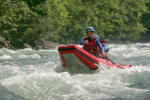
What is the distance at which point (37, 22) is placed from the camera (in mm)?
25359

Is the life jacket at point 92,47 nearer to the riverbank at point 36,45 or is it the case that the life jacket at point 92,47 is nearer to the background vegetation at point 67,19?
the background vegetation at point 67,19

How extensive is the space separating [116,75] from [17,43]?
15.9m

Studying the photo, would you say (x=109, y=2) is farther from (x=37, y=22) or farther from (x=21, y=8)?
(x=21, y=8)

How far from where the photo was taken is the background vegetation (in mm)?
23152

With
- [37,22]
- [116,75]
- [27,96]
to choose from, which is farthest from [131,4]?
[27,96]

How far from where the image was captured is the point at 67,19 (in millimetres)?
32062

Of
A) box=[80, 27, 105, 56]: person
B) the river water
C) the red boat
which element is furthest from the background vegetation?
the river water

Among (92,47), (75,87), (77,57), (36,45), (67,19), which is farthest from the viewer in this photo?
(67,19)

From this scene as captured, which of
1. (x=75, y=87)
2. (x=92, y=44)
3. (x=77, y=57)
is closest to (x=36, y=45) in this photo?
(x=92, y=44)

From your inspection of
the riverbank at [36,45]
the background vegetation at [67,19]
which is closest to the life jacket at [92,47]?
the background vegetation at [67,19]

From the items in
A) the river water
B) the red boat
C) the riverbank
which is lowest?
the riverbank

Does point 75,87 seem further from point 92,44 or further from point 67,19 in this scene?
point 67,19

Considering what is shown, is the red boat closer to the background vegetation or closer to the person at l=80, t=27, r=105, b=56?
the person at l=80, t=27, r=105, b=56

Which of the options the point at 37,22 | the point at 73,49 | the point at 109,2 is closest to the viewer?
the point at 73,49
